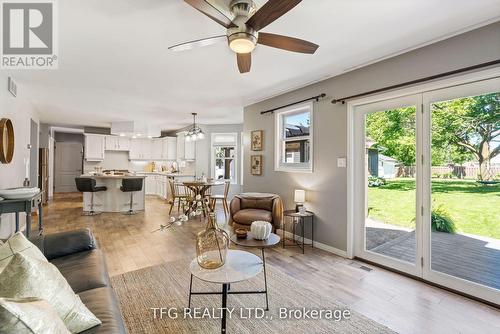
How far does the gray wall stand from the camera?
2385mm

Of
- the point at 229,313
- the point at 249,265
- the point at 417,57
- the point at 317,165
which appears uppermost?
the point at 417,57

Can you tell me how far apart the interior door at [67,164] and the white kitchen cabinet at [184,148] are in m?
4.62

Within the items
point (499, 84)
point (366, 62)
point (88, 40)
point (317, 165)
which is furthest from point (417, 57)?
point (88, 40)

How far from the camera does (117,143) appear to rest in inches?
351

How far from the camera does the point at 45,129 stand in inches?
315

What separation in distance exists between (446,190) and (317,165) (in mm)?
1625

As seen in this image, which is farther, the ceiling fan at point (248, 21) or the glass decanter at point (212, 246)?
the glass decanter at point (212, 246)

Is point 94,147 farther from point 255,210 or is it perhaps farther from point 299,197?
→ point 299,197

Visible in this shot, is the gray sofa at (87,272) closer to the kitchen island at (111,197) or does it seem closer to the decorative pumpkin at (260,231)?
the decorative pumpkin at (260,231)

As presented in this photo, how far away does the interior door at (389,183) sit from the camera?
2.84 meters

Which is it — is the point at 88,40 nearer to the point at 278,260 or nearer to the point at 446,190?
the point at 278,260

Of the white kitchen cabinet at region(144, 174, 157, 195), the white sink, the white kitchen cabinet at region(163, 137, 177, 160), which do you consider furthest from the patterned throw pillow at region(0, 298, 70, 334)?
the white kitchen cabinet at region(144, 174, 157, 195)

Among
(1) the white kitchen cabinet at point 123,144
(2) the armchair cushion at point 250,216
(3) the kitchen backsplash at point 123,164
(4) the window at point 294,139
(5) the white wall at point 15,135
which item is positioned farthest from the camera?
(1) the white kitchen cabinet at point 123,144

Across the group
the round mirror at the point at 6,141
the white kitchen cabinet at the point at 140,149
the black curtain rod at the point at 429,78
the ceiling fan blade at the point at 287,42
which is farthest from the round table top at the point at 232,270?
the white kitchen cabinet at the point at 140,149
